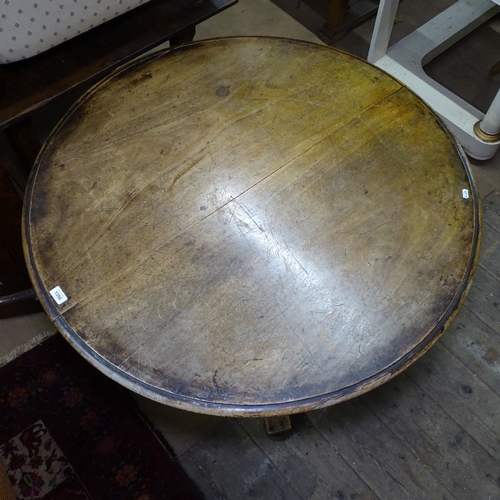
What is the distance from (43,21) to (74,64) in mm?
125

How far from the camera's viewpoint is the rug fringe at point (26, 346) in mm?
1570

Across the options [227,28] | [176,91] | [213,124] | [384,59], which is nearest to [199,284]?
[213,124]

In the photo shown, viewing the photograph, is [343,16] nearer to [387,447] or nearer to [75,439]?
[387,447]

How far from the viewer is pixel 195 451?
144cm

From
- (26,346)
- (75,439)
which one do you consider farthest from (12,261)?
(75,439)

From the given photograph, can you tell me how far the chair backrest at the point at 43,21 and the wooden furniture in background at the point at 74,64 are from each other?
0.14ft

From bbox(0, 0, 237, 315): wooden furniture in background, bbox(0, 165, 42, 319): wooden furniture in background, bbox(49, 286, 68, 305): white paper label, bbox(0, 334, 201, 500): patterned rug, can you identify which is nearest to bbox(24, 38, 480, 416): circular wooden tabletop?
bbox(49, 286, 68, 305): white paper label

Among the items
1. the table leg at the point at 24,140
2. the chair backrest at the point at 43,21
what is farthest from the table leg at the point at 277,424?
the chair backrest at the point at 43,21

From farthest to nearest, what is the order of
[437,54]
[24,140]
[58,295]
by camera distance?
[437,54], [24,140], [58,295]

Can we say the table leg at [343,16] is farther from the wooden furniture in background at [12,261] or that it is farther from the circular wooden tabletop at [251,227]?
the wooden furniture in background at [12,261]

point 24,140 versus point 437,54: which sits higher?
point 24,140

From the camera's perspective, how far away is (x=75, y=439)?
1446mm

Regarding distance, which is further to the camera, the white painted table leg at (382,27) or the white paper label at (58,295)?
the white painted table leg at (382,27)

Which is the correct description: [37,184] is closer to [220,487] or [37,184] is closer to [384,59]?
[220,487]
